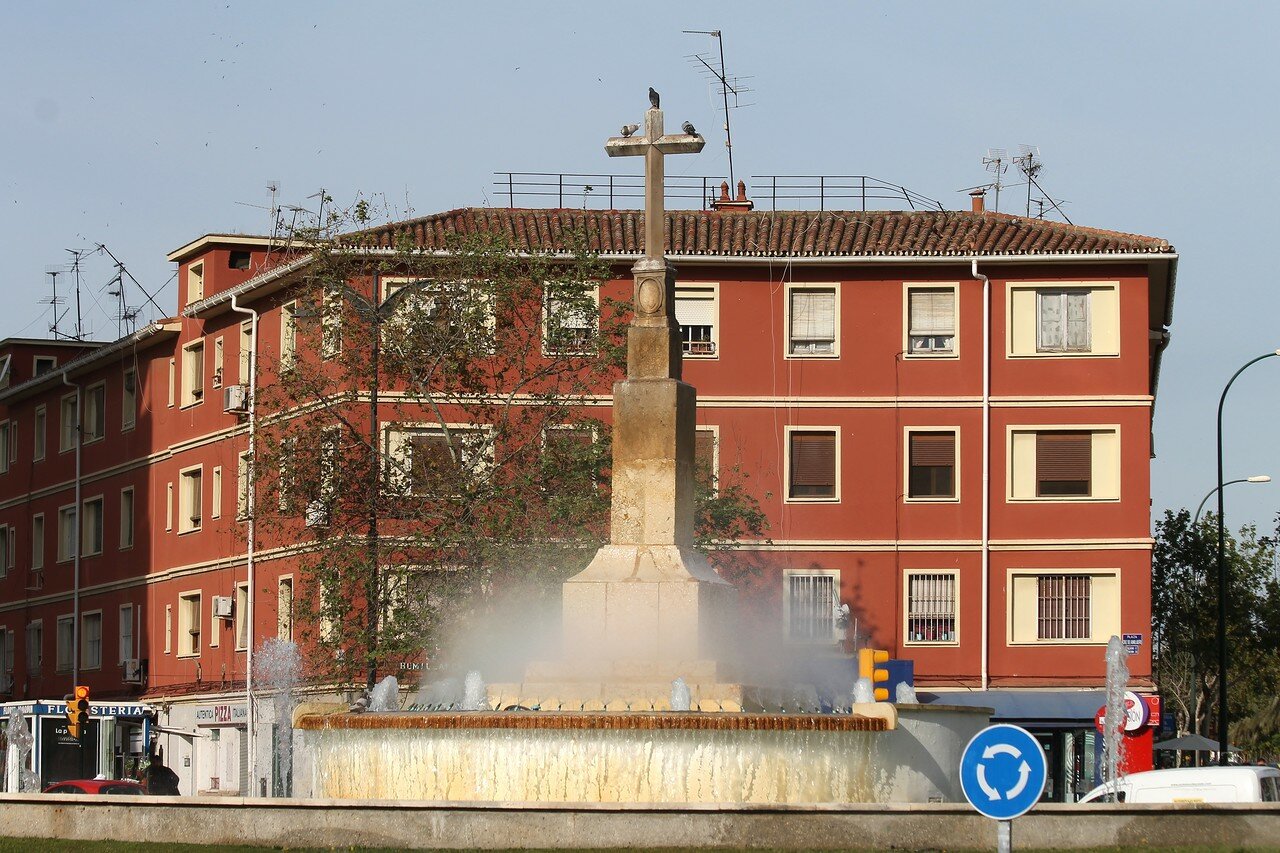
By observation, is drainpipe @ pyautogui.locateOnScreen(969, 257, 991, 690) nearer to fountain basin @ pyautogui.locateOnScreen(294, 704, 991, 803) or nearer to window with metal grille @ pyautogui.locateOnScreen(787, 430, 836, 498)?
window with metal grille @ pyautogui.locateOnScreen(787, 430, 836, 498)

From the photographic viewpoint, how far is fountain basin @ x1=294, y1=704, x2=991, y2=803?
1648 centimetres

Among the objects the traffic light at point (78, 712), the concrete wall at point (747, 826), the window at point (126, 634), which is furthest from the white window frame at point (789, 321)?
the concrete wall at point (747, 826)

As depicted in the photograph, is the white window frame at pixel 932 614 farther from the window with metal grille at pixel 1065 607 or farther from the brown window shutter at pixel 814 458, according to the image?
the brown window shutter at pixel 814 458

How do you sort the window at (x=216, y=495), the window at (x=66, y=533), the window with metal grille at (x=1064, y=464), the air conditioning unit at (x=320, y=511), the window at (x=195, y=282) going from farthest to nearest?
1. the window at (x=66, y=533)
2. the window at (x=195, y=282)
3. the window at (x=216, y=495)
4. the window with metal grille at (x=1064, y=464)
5. the air conditioning unit at (x=320, y=511)

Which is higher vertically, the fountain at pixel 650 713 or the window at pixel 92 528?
the window at pixel 92 528

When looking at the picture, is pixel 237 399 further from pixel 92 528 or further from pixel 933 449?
pixel 933 449

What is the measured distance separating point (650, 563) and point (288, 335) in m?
22.8

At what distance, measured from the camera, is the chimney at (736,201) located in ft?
149

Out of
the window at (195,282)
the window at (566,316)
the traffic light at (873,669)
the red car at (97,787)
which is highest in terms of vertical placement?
the window at (195,282)

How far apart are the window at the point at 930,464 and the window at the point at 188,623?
1654cm

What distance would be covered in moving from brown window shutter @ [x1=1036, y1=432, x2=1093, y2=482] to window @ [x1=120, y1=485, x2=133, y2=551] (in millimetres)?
22418

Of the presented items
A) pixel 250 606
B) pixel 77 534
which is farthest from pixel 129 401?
pixel 250 606

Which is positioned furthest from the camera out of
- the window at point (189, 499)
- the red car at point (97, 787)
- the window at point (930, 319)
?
the window at point (189, 499)

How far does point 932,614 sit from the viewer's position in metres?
40.7
